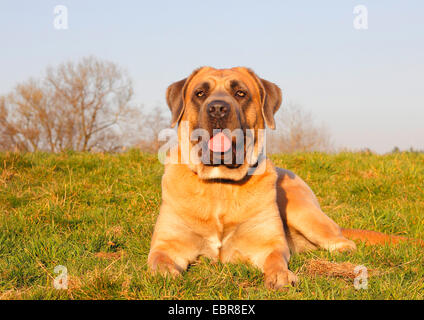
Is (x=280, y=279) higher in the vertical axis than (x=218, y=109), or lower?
lower

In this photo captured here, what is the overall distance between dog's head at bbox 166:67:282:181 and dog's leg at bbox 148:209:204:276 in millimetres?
491

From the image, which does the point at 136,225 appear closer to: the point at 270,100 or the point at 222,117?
the point at 222,117

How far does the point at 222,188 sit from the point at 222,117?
64cm

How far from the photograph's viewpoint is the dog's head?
3.41 meters

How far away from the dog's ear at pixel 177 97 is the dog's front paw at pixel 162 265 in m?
1.24

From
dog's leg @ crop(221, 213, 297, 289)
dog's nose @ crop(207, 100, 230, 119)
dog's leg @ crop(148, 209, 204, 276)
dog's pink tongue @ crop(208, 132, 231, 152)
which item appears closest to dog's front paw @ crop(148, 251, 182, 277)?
dog's leg @ crop(148, 209, 204, 276)

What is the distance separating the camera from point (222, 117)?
3346 mm

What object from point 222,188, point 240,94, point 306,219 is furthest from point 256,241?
point 240,94

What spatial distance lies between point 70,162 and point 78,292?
483cm

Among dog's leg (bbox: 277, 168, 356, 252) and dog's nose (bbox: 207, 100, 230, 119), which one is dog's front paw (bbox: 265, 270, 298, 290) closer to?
dog's leg (bbox: 277, 168, 356, 252)

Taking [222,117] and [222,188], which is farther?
[222,188]

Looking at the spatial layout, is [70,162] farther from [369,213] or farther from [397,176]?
[397,176]

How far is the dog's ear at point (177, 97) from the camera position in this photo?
12.5 feet
